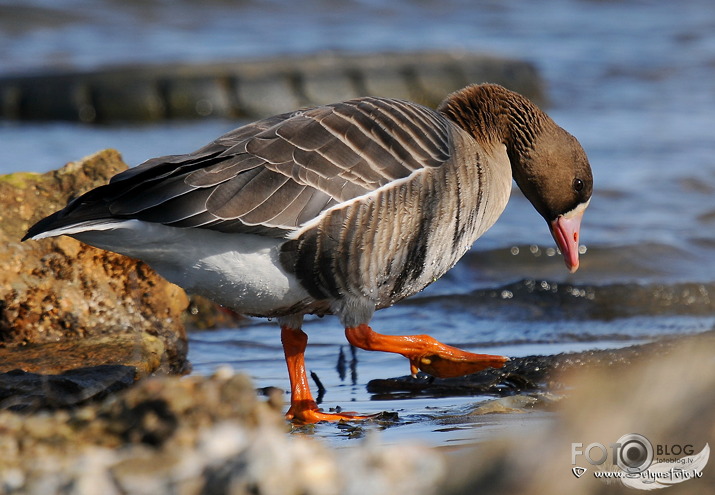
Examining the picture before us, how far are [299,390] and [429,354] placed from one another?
715 millimetres

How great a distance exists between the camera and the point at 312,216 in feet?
→ 16.0

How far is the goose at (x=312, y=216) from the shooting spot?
4.75 metres

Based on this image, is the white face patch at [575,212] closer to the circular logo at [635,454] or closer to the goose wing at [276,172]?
the goose wing at [276,172]

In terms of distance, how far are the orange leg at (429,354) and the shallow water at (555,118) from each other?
0.59ft

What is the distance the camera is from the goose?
4.75 meters

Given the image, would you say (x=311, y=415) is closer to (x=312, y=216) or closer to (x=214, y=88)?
(x=312, y=216)

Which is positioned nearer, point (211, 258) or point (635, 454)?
point (635, 454)

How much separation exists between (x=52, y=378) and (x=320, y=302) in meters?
1.38

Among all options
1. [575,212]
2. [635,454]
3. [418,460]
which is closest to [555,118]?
[575,212]

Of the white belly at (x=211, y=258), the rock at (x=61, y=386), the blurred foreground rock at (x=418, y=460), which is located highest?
the white belly at (x=211, y=258)

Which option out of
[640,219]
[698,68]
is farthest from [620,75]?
[640,219]

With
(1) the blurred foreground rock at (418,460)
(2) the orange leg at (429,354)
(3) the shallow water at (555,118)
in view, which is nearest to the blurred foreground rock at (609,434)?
(1) the blurred foreground rock at (418,460)

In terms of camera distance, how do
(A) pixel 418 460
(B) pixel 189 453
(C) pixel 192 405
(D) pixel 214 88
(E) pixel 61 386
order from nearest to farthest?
(A) pixel 418 460, (B) pixel 189 453, (C) pixel 192 405, (E) pixel 61 386, (D) pixel 214 88

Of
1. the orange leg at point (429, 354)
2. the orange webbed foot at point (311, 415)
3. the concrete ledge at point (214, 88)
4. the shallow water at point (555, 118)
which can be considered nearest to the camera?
the orange webbed foot at point (311, 415)
